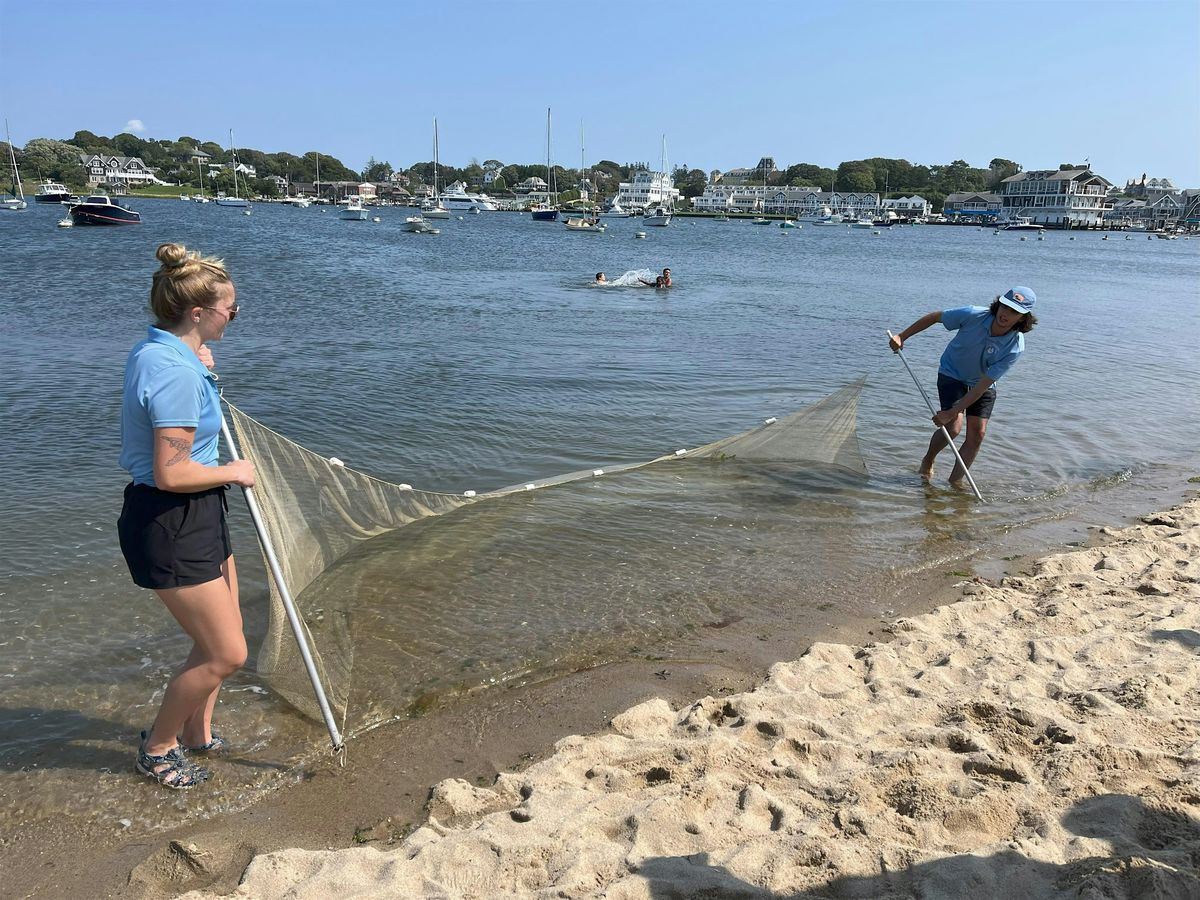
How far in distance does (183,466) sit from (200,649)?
892mm

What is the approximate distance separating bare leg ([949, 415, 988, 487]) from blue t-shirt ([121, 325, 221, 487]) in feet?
23.2

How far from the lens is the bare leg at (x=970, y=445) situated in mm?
7730

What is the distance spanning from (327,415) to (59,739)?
6934 mm

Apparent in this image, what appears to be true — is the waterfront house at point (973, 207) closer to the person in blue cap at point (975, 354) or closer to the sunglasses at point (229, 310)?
the person in blue cap at point (975, 354)


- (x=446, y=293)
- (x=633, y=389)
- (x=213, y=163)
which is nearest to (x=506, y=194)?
(x=213, y=163)

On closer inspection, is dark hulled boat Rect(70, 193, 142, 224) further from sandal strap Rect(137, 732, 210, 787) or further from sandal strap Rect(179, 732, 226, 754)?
sandal strap Rect(137, 732, 210, 787)

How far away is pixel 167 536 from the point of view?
9.75 feet

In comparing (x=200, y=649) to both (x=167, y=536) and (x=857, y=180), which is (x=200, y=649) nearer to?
(x=167, y=536)

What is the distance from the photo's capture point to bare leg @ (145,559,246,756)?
3.12 meters

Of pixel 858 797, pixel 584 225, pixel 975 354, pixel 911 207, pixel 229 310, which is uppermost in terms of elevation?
pixel 911 207

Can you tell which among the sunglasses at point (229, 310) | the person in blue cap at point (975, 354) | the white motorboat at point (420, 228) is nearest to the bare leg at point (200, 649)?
the sunglasses at point (229, 310)

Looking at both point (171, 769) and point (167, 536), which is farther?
point (171, 769)

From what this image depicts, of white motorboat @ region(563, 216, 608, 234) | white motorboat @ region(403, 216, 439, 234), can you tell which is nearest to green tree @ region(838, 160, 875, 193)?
white motorboat @ region(563, 216, 608, 234)

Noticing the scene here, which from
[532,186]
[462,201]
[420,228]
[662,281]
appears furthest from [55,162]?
[662,281]
